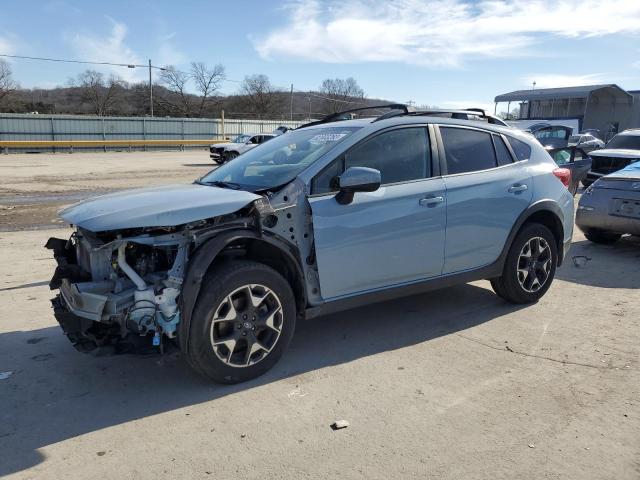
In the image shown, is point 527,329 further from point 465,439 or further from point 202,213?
point 202,213

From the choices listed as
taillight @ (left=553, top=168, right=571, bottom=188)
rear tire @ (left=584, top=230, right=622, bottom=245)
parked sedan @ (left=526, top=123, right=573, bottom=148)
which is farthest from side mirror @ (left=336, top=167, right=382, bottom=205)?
parked sedan @ (left=526, top=123, right=573, bottom=148)

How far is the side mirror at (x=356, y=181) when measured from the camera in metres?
3.75

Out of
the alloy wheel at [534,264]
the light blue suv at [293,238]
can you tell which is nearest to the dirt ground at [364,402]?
the alloy wheel at [534,264]

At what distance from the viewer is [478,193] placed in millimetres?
4680

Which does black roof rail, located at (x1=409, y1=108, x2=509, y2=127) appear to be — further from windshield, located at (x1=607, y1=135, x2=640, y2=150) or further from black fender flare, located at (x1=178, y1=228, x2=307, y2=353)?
windshield, located at (x1=607, y1=135, x2=640, y2=150)

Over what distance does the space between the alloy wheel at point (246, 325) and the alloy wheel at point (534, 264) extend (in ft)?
8.80

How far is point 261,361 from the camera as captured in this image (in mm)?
3693

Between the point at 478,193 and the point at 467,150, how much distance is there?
431 millimetres

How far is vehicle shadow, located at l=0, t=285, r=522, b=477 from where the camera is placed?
3.16m

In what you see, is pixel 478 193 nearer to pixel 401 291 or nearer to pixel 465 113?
pixel 465 113

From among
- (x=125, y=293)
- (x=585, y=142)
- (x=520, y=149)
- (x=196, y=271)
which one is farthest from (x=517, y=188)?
(x=585, y=142)

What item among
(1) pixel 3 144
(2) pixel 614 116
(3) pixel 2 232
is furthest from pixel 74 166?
(2) pixel 614 116

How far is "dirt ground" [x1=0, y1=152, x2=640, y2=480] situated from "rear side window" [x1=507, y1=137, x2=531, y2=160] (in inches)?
58.6

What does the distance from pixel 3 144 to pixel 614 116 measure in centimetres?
4122
